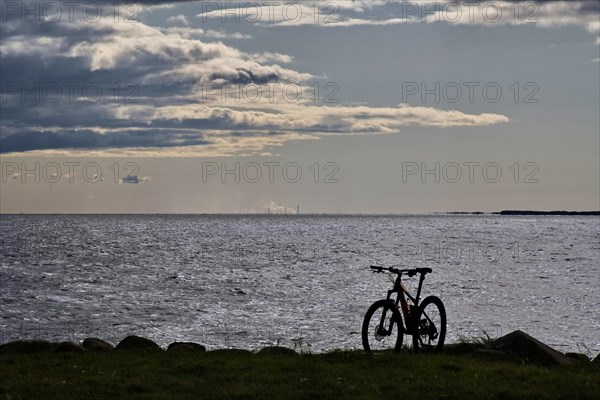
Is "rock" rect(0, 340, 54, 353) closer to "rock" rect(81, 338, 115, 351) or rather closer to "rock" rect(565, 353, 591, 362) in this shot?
"rock" rect(81, 338, 115, 351)

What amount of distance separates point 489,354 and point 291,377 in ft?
16.9

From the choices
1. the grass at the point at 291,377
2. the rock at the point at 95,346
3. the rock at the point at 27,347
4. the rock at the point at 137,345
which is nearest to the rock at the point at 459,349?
the grass at the point at 291,377

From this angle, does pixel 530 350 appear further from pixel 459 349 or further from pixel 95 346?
pixel 95 346

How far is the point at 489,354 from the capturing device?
18.2m

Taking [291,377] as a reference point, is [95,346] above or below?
below

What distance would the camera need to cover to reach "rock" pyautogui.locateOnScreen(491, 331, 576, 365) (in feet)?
58.4

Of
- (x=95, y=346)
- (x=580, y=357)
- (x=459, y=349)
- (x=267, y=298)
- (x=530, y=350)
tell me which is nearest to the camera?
(x=530, y=350)

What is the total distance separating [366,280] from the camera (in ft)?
221

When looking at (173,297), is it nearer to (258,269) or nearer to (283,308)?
(283,308)

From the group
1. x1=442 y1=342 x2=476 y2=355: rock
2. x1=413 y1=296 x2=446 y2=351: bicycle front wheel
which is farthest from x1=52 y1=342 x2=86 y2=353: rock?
x1=442 y1=342 x2=476 y2=355: rock

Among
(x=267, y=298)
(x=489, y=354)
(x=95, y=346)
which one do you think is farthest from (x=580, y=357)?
(x=267, y=298)

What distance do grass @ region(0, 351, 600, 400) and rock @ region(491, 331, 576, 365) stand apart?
1.81ft

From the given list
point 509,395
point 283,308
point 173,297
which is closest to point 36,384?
point 509,395

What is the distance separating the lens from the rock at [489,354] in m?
18.1
